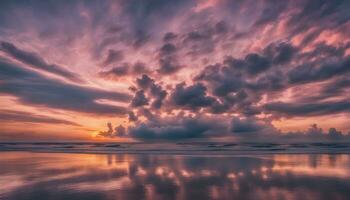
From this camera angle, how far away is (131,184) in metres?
18.2

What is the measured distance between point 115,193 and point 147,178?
5.52m

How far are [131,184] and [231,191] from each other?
6585 mm

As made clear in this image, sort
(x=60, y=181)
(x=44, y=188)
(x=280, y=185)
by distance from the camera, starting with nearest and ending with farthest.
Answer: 1. (x=44, y=188)
2. (x=280, y=185)
3. (x=60, y=181)

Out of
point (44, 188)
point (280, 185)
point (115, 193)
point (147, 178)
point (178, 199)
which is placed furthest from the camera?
point (147, 178)

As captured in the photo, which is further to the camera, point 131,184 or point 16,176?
point 16,176

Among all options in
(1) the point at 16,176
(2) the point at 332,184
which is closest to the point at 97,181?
(1) the point at 16,176

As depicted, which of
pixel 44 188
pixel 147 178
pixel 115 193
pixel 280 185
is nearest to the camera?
pixel 115 193

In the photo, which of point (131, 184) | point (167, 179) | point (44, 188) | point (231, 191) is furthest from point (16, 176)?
point (231, 191)

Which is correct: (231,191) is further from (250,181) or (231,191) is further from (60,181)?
(60,181)

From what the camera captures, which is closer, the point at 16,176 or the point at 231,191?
the point at 231,191

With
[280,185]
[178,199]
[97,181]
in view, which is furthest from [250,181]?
[97,181]

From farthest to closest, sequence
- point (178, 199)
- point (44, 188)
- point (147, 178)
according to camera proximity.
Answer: point (147, 178) < point (44, 188) < point (178, 199)

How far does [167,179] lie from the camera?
2038cm

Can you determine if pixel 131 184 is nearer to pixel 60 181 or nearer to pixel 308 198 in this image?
pixel 60 181
